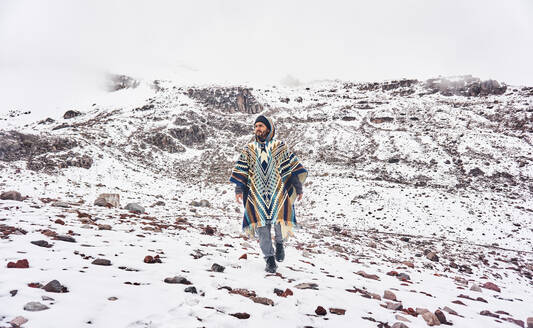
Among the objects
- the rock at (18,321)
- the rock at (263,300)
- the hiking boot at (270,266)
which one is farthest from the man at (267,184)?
the rock at (18,321)

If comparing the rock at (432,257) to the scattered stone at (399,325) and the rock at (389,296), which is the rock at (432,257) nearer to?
the rock at (389,296)

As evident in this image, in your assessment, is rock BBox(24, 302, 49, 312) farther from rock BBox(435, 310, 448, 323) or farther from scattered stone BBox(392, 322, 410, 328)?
rock BBox(435, 310, 448, 323)

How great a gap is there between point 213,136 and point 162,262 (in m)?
44.2

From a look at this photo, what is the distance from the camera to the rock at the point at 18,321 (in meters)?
1.69

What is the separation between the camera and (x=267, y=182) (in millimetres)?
4859

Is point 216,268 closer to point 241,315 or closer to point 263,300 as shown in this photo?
point 263,300

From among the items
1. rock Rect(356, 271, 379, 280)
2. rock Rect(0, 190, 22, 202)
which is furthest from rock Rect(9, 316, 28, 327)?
rock Rect(0, 190, 22, 202)

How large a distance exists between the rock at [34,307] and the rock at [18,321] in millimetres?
198

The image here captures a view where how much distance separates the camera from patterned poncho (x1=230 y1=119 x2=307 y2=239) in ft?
15.6

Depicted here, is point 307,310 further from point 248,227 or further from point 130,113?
point 130,113

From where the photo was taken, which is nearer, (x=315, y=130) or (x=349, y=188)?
(x=349, y=188)

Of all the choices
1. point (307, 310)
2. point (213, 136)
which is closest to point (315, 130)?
point (213, 136)

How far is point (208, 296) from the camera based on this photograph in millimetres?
2879

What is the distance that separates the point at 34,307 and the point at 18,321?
0.27 m
